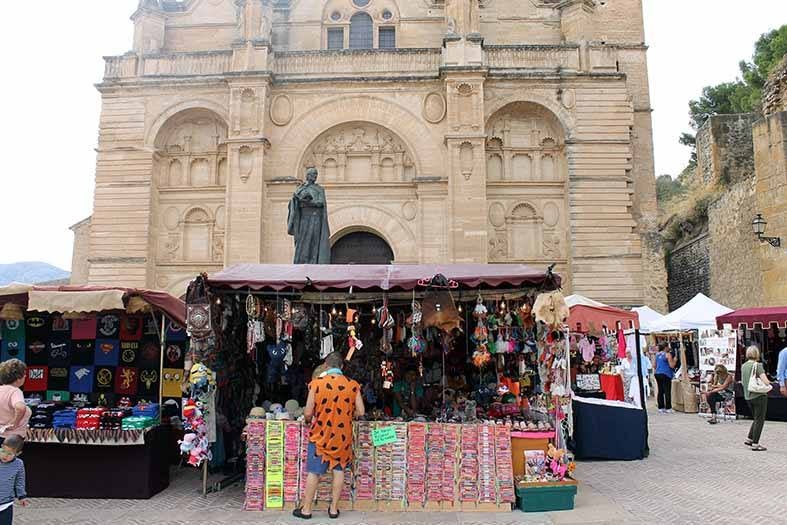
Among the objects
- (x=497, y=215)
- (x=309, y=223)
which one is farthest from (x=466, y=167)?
(x=309, y=223)

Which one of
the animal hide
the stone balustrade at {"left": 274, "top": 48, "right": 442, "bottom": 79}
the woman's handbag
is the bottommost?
the woman's handbag

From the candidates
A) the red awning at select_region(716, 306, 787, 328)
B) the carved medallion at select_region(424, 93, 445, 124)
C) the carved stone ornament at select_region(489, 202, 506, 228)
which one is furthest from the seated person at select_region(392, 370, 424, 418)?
the carved medallion at select_region(424, 93, 445, 124)

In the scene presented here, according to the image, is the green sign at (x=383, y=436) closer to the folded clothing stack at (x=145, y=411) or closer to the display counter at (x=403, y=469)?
the display counter at (x=403, y=469)

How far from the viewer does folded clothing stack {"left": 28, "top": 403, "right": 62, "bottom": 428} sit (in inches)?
313

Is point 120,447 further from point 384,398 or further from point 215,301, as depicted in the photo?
point 384,398

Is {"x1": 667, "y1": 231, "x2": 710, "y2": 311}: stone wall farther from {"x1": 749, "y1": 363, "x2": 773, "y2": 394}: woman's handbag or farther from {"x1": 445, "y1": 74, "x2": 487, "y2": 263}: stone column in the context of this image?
{"x1": 749, "y1": 363, "x2": 773, "y2": 394}: woman's handbag

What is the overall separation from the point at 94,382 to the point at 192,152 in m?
14.3

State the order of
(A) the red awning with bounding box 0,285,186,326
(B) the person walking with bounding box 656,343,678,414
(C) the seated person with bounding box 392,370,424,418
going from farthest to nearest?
1. (B) the person walking with bounding box 656,343,678,414
2. (C) the seated person with bounding box 392,370,424,418
3. (A) the red awning with bounding box 0,285,186,326

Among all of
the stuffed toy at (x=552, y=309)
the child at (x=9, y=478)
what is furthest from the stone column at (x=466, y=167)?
the child at (x=9, y=478)

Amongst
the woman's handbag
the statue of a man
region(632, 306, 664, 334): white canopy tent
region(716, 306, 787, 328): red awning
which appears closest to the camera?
the woman's handbag

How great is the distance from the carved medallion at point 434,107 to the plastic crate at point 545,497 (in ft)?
51.3

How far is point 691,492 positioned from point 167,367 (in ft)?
25.8

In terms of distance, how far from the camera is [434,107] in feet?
68.6

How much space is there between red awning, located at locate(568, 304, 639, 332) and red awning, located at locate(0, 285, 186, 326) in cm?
726
